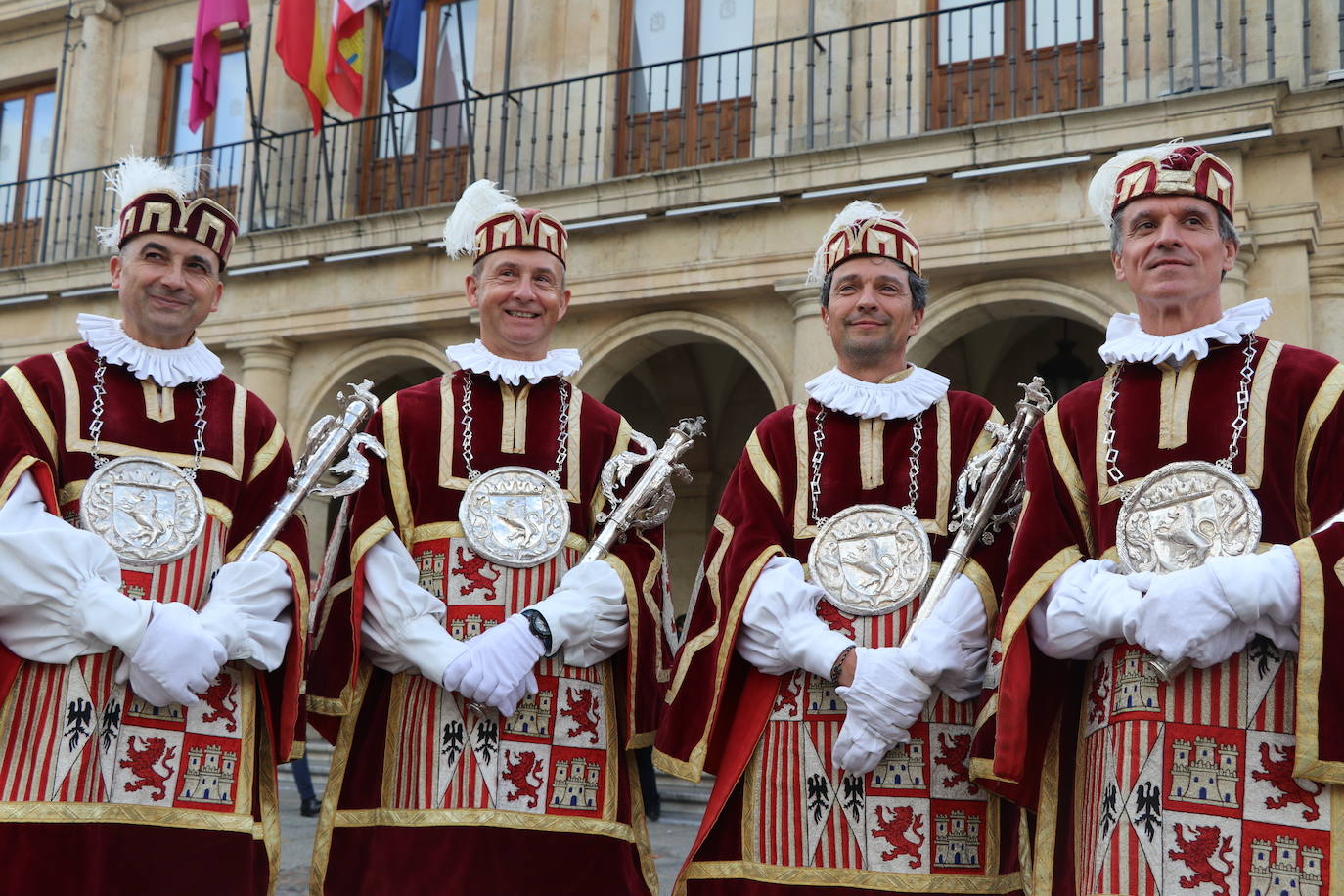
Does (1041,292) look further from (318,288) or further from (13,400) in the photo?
(13,400)

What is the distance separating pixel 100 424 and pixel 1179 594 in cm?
277

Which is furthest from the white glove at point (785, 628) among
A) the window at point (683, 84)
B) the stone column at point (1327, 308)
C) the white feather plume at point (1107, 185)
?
the window at point (683, 84)

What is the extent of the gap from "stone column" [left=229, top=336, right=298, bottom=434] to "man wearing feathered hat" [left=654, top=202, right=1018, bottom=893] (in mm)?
10078

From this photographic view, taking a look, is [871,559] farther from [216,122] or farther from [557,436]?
[216,122]

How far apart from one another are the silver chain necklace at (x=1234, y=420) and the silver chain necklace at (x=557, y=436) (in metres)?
1.62

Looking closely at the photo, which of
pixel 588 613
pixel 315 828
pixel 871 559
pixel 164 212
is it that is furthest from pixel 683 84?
pixel 871 559

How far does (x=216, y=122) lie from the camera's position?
15773mm

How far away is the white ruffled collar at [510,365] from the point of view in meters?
4.29

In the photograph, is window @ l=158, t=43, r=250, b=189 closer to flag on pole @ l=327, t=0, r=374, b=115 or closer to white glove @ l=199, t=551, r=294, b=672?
flag on pole @ l=327, t=0, r=374, b=115

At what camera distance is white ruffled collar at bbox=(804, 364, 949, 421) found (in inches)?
153

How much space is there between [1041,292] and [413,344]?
5594 mm

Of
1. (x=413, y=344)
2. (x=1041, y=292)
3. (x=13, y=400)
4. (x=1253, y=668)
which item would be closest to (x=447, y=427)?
(x=13, y=400)

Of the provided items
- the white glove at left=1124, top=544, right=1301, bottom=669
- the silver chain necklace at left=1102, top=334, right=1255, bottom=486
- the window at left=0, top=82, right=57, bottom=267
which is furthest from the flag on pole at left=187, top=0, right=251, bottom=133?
the white glove at left=1124, top=544, right=1301, bottom=669

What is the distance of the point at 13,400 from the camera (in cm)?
379
